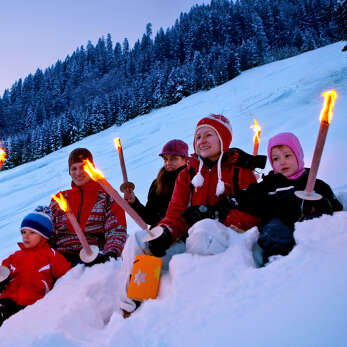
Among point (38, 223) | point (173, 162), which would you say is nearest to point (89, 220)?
point (38, 223)

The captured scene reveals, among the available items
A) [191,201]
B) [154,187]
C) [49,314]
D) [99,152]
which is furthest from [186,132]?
[49,314]

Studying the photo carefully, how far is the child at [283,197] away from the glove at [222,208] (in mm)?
80

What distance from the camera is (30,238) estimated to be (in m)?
2.33

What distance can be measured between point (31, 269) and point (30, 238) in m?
0.34

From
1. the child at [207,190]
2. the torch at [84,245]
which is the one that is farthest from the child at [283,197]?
the torch at [84,245]

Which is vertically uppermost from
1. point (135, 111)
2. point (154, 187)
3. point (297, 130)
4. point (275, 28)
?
point (275, 28)

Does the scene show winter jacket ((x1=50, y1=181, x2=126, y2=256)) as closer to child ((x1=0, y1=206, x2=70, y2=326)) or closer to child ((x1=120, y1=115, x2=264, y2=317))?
child ((x1=0, y1=206, x2=70, y2=326))

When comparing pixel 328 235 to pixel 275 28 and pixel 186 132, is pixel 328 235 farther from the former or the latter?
pixel 275 28

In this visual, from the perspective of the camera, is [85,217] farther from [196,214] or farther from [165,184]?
[196,214]

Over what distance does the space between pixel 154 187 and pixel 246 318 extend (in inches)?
106

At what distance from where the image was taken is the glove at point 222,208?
191 centimetres

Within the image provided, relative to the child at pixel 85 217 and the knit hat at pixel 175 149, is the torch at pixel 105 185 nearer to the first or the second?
the child at pixel 85 217

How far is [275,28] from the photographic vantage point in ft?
163

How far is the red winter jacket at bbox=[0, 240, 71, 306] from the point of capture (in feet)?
6.33
